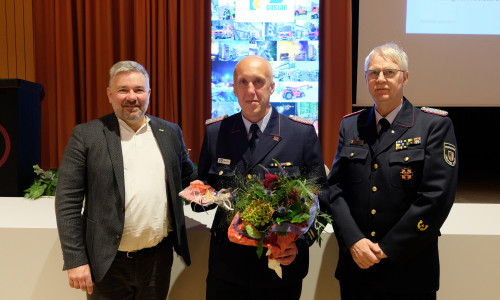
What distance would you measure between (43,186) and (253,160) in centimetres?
185

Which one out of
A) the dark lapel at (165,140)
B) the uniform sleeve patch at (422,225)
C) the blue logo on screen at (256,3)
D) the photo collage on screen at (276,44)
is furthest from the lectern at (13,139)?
the blue logo on screen at (256,3)

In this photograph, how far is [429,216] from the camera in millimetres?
1624

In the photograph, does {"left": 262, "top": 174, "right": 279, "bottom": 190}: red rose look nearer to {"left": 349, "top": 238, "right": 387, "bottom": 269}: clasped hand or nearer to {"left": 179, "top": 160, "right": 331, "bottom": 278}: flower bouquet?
{"left": 179, "top": 160, "right": 331, "bottom": 278}: flower bouquet

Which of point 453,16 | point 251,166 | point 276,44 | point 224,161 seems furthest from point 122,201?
point 453,16

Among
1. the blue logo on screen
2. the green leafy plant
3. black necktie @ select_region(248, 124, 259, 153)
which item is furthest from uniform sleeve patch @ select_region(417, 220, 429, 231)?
the blue logo on screen

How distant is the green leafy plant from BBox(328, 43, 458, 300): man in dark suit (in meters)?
2.06

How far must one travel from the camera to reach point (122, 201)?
1.76 meters

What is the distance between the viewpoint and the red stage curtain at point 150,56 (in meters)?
5.28

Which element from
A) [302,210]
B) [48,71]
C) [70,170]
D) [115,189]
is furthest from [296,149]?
[48,71]

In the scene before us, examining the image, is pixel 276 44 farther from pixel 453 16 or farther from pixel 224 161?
pixel 224 161

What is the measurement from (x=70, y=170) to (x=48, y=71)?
14.4ft

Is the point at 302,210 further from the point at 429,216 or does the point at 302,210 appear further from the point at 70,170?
the point at 70,170

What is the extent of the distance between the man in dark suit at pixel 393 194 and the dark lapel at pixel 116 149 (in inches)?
36.1

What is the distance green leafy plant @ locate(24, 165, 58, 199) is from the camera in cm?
285
